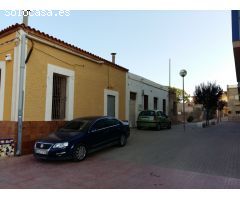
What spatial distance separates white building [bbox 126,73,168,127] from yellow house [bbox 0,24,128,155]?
15.9ft

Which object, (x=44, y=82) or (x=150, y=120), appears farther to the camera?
(x=150, y=120)

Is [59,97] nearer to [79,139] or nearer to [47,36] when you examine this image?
[47,36]

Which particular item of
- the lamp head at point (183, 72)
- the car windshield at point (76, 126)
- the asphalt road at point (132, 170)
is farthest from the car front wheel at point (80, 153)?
the lamp head at point (183, 72)

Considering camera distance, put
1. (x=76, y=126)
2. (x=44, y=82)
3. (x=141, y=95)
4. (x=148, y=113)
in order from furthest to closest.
→ (x=141, y=95), (x=148, y=113), (x=44, y=82), (x=76, y=126)

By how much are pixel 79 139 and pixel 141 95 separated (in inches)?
475

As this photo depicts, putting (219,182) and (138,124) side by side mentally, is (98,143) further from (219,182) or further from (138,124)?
(138,124)

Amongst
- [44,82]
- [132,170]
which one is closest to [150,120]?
[44,82]

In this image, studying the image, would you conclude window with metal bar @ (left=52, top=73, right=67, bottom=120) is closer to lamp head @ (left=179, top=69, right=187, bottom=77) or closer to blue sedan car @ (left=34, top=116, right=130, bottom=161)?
blue sedan car @ (left=34, top=116, right=130, bottom=161)

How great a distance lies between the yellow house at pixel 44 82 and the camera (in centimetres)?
880

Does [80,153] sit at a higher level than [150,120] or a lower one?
lower

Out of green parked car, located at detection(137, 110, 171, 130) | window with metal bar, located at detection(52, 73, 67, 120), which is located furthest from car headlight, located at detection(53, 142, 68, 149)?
green parked car, located at detection(137, 110, 171, 130)

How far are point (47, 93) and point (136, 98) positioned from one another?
31.8 feet

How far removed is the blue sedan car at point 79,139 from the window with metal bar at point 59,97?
1803 mm

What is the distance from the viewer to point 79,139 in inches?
305
